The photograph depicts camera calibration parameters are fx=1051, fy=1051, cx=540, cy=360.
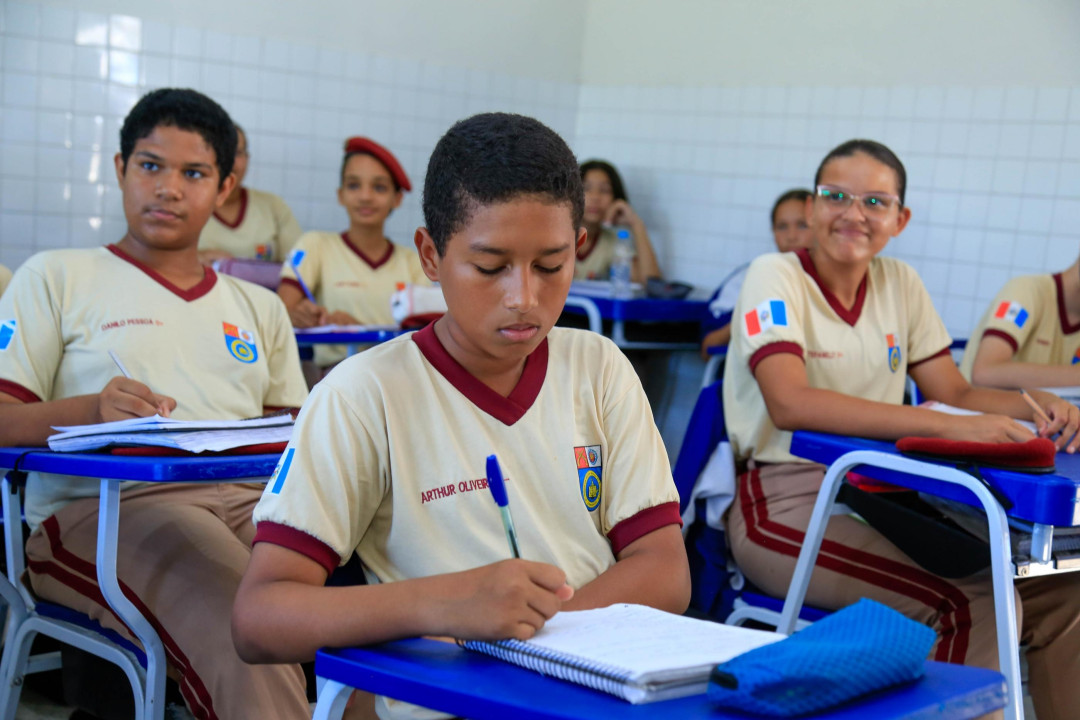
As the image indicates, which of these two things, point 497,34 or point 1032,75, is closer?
point 1032,75

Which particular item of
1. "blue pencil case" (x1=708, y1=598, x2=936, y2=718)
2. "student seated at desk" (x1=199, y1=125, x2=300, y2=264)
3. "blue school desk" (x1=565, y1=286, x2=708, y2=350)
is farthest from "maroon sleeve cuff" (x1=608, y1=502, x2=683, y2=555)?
"student seated at desk" (x1=199, y1=125, x2=300, y2=264)

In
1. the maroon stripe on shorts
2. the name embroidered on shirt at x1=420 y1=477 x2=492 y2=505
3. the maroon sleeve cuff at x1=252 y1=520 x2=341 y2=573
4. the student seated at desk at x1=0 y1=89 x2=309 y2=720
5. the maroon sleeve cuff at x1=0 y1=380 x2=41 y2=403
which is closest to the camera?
the maroon sleeve cuff at x1=252 y1=520 x2=341 y2=573

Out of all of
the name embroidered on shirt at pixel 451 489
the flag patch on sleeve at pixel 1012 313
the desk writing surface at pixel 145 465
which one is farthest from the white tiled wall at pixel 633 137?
the name embroidered on shirt at pixel 451 489

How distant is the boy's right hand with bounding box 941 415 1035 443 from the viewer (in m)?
2.03

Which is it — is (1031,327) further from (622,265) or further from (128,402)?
(128,402)

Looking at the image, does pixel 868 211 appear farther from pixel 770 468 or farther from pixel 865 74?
pixel 865 74

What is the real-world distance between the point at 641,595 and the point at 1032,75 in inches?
138

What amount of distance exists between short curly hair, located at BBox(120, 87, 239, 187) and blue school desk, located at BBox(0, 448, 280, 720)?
84 centimetres

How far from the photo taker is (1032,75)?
3.99 meters

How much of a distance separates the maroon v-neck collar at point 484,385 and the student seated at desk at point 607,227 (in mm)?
3717

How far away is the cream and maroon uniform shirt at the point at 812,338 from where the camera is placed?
2459mm

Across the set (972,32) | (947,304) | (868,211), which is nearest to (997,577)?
(868,211)

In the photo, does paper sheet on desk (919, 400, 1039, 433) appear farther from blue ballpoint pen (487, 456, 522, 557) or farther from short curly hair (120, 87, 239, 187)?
short curly hair (120, 87, 239, 187)

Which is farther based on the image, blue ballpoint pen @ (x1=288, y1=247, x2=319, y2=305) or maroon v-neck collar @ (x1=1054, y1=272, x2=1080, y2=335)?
blue ballpoint pen @ (x1=288, y1=247, x2=319, y2=305)
